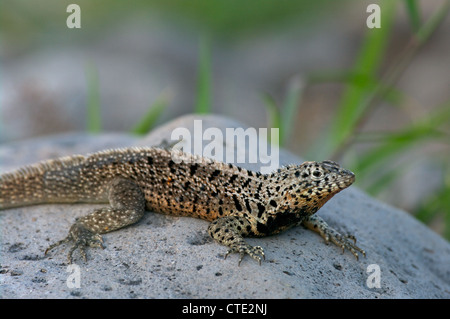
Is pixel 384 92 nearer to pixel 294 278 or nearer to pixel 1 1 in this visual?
pixel 294 278

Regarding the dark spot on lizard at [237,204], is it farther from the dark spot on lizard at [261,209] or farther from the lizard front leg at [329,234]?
the lizard front leg at [329,234]

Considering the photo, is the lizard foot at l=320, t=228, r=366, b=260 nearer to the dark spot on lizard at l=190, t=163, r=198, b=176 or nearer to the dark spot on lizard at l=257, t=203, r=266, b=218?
the dark spot on lizard at l=257, t=203, r=266, b=218

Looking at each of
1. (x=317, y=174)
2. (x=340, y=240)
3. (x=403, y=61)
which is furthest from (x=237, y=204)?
(x=403, y=61)

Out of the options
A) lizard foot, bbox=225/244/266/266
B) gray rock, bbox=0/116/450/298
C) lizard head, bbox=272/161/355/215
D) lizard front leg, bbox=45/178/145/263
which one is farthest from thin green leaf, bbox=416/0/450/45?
lizard front leg, bbox=45/178/145/263

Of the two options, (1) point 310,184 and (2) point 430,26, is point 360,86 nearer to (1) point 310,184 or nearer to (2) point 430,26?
(2) point 430,26
